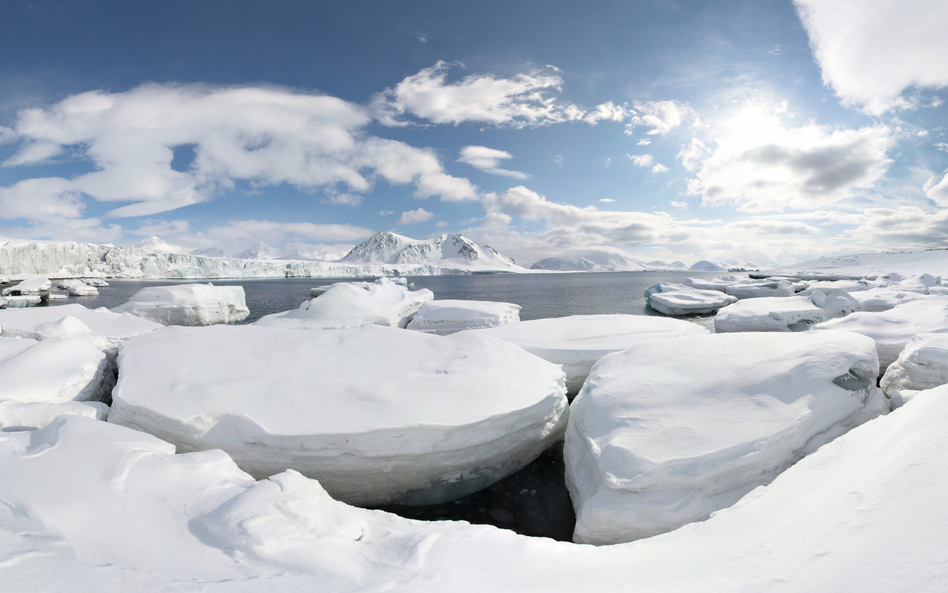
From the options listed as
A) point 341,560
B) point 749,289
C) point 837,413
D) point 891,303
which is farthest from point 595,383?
point 749,289

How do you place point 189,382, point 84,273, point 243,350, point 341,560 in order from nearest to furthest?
point 341,560, point 189,382, point 243,350, point 84,273

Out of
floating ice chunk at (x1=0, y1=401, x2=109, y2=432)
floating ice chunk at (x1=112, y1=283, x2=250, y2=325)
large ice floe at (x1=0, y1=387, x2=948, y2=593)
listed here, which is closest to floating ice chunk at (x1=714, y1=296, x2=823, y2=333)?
large ice floe at (x1=0, y1=387, x2=948, y2=593)

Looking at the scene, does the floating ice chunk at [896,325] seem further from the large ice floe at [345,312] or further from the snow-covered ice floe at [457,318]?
the large ice floe at [345,312]

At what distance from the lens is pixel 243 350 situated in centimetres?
664

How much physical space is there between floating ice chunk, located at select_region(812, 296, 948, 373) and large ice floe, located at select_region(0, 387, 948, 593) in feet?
21.2

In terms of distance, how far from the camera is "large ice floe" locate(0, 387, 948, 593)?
2270 mm

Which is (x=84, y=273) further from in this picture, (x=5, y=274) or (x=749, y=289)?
(x=749, y=289)

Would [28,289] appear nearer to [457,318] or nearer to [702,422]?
[457,318]

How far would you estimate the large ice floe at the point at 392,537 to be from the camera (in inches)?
89.4

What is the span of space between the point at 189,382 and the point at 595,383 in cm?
584

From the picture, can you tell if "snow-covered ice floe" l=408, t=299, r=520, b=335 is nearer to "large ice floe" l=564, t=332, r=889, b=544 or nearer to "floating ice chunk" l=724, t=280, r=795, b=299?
"large ice floe" l=564, t=332, r=889, b=544

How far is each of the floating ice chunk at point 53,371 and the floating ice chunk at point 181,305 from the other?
45.5 ft

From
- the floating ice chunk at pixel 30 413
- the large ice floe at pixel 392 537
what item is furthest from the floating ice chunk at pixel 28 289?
the large ice floe at pixel 392 537

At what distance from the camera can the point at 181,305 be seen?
20.2m
